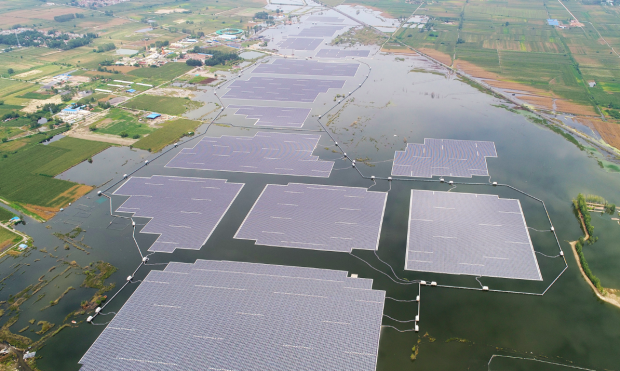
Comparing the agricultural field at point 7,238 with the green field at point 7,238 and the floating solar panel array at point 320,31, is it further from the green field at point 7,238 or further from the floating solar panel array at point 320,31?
the floating solar panel array at point 320,31

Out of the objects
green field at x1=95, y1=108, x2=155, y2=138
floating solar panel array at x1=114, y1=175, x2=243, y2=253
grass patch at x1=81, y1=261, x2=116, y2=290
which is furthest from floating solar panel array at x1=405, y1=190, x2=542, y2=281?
green field at x1=95, y1=108, x2=155, y2=138

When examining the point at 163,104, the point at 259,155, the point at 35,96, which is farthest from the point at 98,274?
the point at 35,96

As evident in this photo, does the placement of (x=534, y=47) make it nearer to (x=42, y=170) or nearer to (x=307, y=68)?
(x=307, y=68)

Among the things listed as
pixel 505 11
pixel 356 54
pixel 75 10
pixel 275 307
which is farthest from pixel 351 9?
pixel 275 307

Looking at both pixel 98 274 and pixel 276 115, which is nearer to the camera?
pixel 98 274

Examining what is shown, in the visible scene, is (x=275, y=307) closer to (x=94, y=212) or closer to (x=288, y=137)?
(x=94, y=212)

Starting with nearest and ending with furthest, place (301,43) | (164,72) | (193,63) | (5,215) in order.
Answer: (5,215), (164,72), (193,63), (301,43)

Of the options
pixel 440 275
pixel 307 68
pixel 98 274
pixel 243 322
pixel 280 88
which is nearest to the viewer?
pixel 243 322

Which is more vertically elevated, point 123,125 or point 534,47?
point 534,47
